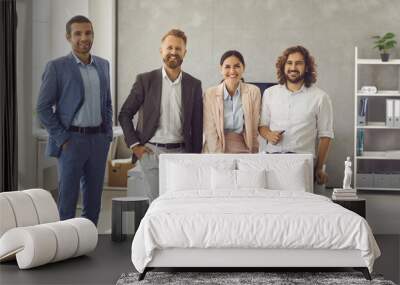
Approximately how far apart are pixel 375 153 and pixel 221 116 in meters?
1.69

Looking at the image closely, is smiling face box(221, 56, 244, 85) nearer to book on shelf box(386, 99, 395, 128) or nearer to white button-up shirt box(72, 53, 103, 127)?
white button-up shirt box(72, 53, 103, 127)

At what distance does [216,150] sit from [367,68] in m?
1.75

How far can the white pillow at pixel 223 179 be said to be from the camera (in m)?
7.01

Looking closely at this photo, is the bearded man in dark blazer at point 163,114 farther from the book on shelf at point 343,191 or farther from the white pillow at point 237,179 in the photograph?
the book on shelf at point 343,191

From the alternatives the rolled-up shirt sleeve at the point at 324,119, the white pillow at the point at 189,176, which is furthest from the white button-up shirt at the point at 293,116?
the white pillow at the point at 189,176

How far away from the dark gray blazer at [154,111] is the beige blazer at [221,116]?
65mm

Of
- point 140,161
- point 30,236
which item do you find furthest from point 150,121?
point 30,236

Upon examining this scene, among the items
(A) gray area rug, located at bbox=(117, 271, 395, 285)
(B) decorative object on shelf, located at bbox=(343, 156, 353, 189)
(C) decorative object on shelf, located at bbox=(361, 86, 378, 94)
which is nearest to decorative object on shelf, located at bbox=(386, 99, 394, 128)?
(C) decorative object on shelf, located at bbox=(361, 86, 378, 94)

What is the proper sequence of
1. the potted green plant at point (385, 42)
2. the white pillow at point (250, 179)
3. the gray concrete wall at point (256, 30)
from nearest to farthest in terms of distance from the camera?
the white pillow at point (250, 179)
the gray concrete wall at point (256, 30)
the potted green plant at point (385, 42)

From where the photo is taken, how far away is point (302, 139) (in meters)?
7.50

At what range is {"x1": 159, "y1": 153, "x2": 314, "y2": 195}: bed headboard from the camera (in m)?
7.34

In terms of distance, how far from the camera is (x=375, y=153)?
802 centimetres

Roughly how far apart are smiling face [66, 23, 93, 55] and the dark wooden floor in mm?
1882

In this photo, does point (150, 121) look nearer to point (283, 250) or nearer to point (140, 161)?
point (140, 161)
